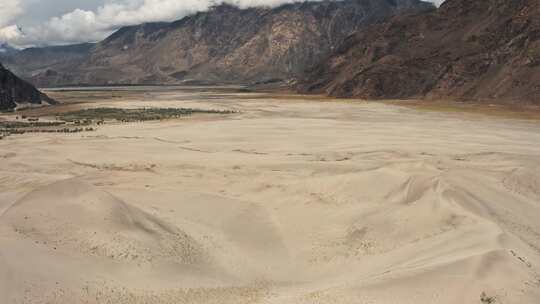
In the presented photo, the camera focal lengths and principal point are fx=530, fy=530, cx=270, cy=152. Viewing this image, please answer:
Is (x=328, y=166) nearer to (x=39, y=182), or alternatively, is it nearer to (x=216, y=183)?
(x=216, y=183)

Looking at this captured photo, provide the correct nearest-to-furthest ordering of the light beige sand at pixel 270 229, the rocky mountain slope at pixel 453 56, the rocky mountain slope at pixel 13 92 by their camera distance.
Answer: the light beige sand at pixel 270 229 → the rocky mountain slope at pixel 13 92 → the rocky mountain slope at pixel 453 56

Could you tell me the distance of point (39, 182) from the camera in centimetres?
2294

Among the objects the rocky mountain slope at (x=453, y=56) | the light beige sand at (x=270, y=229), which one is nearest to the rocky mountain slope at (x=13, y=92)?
the light beige sand at (x=270, y=229)

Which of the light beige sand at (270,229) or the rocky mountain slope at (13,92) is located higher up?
the rocky mountain slope at (13,92)

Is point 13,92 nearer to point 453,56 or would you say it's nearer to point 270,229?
point 270,229

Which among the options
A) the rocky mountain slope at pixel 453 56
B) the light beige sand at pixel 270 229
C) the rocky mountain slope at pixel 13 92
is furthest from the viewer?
the rocky mountain slope at pixel 453 56

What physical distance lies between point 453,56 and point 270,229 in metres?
89.1

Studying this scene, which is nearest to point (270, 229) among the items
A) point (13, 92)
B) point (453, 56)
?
point (13, 92)

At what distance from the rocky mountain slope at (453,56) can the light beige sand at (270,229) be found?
178 ft

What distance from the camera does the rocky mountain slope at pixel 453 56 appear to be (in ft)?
260

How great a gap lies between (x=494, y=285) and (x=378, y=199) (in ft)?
28.0

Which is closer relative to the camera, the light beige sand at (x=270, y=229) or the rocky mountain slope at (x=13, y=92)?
the light beige sand at (x=270, y=229)

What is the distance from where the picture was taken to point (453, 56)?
319 ft

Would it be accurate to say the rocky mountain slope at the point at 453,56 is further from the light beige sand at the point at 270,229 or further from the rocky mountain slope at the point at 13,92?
the rocky mountain slope at the point at 13,92
